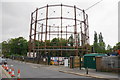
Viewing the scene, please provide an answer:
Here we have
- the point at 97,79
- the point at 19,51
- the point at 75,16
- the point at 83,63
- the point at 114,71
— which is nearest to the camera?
the point at 97,79

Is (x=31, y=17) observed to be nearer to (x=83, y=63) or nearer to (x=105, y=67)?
(x=83, y=63)

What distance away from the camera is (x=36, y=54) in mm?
41625

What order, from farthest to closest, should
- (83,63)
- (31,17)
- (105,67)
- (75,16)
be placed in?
(31,17) → (75,16) → (83,63) → (105,67)

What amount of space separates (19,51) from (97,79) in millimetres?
87706

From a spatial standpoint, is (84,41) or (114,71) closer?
(114,71)

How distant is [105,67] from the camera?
1838 cm

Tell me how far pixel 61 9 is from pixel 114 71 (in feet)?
80.3

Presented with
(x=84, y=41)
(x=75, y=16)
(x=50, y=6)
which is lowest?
(x=84, y=41)

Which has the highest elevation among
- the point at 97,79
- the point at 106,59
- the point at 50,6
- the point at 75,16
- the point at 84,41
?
the point at 50,6

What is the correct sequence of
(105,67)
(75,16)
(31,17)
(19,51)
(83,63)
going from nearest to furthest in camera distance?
1. (105,67)
2. (83,63)
3. (75,16)
4. (31,17)
5. (19,51)

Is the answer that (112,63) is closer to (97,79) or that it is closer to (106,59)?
(106,59)

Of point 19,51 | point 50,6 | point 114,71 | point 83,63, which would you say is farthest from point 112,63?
point 19,51

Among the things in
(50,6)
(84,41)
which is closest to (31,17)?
(50,6)

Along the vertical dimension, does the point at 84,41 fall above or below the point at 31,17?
below
